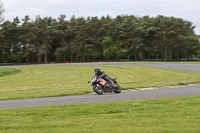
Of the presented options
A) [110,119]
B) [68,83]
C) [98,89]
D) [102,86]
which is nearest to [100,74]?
[102,86]

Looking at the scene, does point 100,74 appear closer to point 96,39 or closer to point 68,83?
point 68,83

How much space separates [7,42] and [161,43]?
163 feet

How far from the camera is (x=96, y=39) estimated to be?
9506 cm

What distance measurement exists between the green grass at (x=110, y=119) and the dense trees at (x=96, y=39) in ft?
243

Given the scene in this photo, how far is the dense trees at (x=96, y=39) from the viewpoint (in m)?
83.4

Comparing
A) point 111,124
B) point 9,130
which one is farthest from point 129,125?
point 9,130

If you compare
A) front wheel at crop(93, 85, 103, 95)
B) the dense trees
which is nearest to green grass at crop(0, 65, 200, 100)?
front wheel at crop(93, 85, 103, 95)

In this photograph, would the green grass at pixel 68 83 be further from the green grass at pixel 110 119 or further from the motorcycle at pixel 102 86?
the green grass at pixel 110 119

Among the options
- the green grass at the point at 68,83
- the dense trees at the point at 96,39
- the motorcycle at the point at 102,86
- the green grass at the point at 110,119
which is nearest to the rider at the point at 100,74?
the motorcycle at the point at 102,86

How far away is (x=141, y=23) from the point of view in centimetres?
8694

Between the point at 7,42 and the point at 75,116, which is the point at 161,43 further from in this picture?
the point at 75,116

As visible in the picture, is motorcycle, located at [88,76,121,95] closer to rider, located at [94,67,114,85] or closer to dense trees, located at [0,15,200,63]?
rider, located at [94,67,114,85]

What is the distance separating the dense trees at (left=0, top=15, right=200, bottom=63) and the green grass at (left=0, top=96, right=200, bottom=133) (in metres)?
74.2

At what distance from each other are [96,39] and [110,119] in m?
88.1
